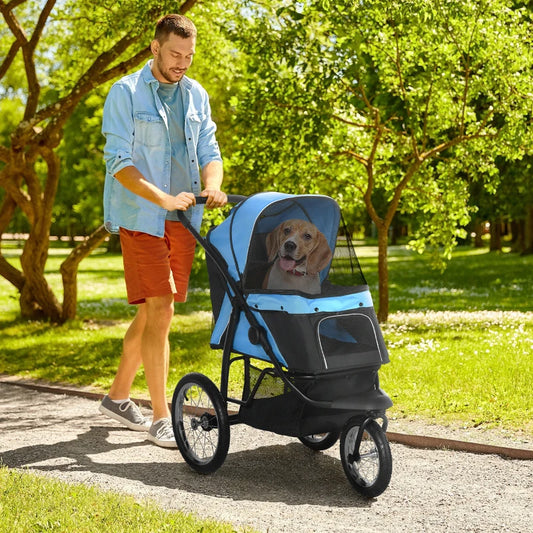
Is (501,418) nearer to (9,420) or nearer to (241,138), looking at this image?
(9,420)

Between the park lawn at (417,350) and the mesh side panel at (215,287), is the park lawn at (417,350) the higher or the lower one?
the lower one

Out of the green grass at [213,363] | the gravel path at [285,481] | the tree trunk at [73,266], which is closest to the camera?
the green grass at [213,363]

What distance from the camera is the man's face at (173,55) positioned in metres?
4.99

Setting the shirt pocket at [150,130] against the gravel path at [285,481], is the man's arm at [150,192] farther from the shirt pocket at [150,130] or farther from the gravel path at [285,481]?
the gravel path at [285,481]

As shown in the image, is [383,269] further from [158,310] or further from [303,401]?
[303,401]

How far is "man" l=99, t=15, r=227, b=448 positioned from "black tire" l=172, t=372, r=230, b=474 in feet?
1.11

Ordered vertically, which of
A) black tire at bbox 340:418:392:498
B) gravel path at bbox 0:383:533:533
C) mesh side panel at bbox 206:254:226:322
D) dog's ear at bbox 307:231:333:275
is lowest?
gravel path at bbox 0:383:533:533

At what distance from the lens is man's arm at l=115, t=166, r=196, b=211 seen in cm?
490

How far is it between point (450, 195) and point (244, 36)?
361 cm

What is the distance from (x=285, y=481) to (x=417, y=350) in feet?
15.0

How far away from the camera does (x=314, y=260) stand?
478cm

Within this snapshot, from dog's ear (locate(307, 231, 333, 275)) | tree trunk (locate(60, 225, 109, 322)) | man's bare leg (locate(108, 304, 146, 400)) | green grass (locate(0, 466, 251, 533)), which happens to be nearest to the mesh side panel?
dog's ear (locate(307, 231, 333, 275))

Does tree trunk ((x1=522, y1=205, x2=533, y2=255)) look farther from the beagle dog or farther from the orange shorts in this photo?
the beagle dog

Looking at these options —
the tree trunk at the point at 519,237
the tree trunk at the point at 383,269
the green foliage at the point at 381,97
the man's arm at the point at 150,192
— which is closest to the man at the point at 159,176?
the man's arm at the point at 150,192
